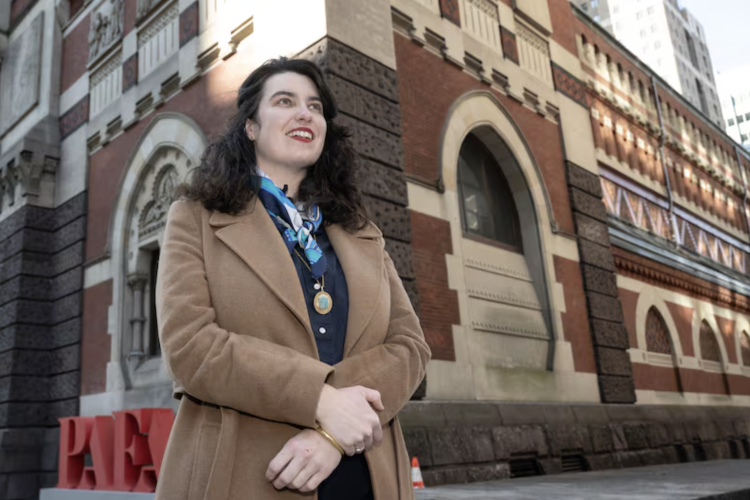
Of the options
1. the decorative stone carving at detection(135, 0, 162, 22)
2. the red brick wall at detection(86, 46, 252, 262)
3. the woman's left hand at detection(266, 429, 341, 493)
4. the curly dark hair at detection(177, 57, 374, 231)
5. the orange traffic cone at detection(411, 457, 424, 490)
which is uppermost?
the decorative stone carving at detection(135, 0, 162, 22)

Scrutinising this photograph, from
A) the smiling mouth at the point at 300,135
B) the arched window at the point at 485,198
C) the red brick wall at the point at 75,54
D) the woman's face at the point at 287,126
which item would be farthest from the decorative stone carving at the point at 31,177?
the smiling mouth at the point at 300,135

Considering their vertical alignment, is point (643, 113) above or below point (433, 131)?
above

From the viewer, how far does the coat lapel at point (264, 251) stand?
5.66 ft

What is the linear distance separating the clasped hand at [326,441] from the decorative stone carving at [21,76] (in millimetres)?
12878

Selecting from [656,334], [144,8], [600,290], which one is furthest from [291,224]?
[656,334]

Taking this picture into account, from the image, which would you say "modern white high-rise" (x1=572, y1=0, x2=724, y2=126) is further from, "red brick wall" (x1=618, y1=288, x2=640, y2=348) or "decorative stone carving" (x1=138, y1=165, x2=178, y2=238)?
"decorative stone carving" (x1=138, y1=165, x2=178, y2=238)

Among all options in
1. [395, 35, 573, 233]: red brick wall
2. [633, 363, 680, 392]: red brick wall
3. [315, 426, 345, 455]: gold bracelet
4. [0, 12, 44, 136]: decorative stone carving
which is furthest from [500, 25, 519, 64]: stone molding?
[315, 426, 345, 455]: gold bracelet

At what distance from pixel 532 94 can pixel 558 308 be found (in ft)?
11.5

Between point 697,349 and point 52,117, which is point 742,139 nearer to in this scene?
point 697,349

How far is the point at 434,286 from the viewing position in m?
7.29

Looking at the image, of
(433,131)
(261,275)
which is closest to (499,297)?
(433,131)

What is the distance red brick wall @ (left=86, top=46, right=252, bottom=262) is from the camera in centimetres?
789

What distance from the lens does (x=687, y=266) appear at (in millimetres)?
14117

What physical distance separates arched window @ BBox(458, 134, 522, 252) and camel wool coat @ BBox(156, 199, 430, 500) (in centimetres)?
710
